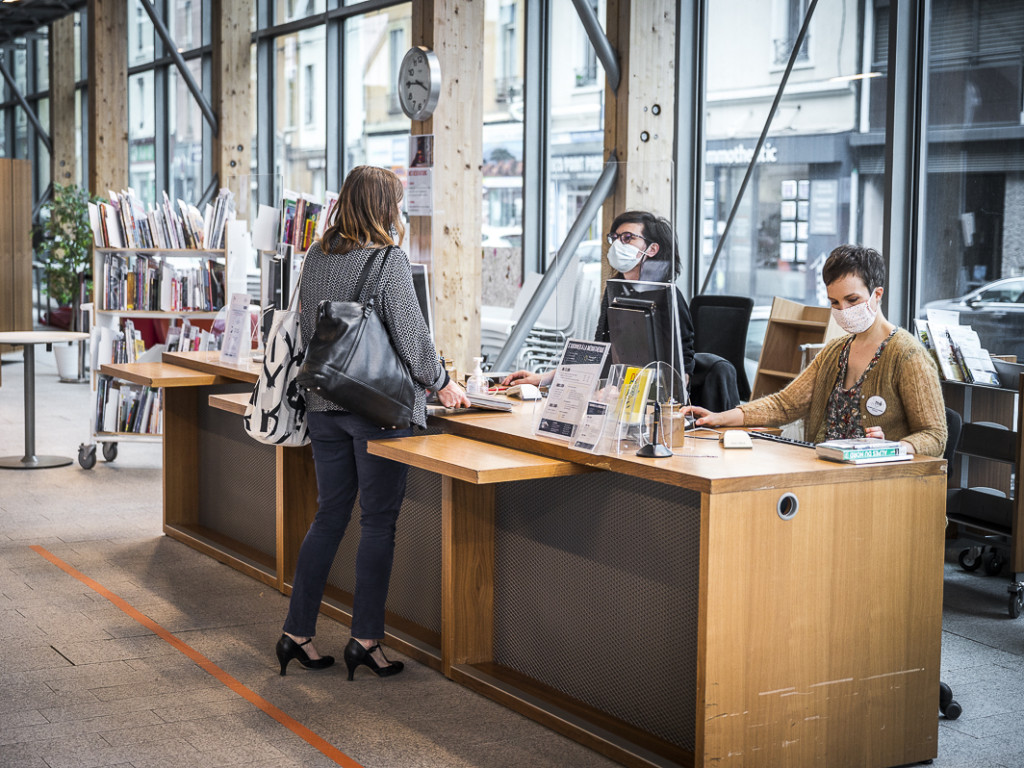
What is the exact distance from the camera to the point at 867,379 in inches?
132

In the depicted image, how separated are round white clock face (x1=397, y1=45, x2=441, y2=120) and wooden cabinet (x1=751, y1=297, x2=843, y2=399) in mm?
2230

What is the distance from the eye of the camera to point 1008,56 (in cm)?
544

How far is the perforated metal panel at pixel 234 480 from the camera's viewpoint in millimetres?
5027

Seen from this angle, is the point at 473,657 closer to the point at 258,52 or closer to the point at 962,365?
the point at 962,365

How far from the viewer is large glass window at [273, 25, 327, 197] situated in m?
10.5

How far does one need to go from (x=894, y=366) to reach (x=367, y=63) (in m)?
7.37

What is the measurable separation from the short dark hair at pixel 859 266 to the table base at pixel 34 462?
5339 mm

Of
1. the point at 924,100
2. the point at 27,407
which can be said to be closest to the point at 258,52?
the point at 27,407

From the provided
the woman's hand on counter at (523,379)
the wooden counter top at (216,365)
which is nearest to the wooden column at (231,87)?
the wooden counter top at (216,365)

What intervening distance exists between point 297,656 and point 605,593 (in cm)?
107

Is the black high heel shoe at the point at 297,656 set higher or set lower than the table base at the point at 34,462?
lower

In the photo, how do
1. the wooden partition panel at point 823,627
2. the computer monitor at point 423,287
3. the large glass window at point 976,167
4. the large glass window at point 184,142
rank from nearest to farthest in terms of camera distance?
the wooden partition panel at point 823,627
the computer monitor at point 423,287
the large glass window at point 976,167
the large glass window at point 184,142

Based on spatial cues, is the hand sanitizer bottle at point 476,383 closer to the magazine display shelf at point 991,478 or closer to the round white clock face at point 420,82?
the magazine display shelf at point 991,478

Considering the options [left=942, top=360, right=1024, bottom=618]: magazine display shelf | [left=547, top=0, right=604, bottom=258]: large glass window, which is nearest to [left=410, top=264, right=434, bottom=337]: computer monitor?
[left=942, top=360, right=1024, bottom=618]: magazine display shelf
